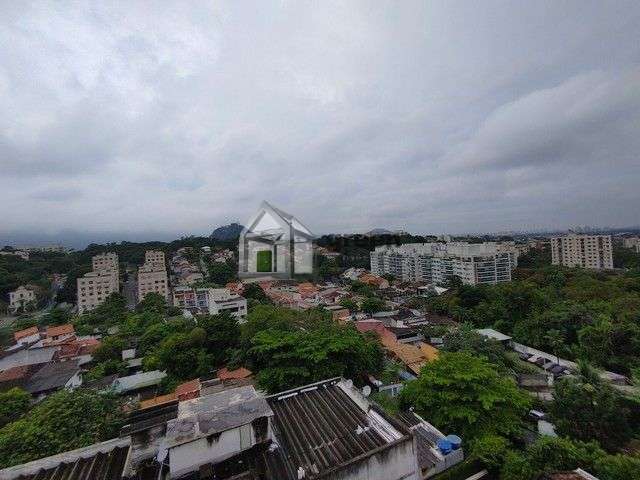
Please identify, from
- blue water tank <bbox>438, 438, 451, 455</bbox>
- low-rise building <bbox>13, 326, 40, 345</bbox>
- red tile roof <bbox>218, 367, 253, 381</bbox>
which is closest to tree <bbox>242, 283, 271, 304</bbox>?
red tile roof <bbox>218, 367, 253, 381</bbox>

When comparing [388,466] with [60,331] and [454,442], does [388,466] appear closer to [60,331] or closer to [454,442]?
[454,442]

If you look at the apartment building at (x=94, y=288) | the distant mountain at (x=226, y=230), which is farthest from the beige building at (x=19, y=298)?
the distant mountain at (x=226, y=230)

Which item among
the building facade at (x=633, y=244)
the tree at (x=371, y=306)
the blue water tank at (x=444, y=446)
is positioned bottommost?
the tree at (x=371, y=306)

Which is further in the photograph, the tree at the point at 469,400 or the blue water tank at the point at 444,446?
the tree at the point at 469,400

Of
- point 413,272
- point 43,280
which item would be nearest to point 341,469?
point 413,272

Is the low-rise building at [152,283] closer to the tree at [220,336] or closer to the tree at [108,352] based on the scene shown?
the tree at [108,352]

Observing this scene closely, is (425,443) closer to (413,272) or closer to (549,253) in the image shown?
(413,272)
